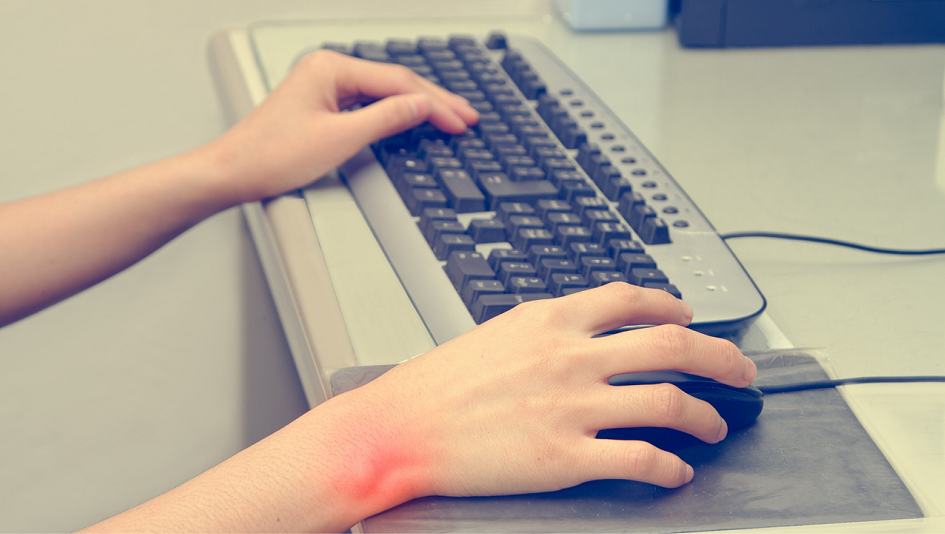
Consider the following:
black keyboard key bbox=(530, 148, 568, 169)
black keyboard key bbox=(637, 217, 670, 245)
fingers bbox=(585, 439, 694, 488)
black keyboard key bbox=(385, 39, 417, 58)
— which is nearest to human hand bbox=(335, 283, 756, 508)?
fingers bbox=(585, 439, 694, 488)

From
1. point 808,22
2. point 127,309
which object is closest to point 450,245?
point 808,22

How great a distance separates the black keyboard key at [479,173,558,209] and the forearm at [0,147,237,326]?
225 millimetres

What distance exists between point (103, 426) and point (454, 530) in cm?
105

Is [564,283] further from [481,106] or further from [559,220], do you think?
[481,106]

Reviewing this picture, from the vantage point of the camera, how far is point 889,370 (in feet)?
1.50

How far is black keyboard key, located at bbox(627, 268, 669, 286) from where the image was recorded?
477mm

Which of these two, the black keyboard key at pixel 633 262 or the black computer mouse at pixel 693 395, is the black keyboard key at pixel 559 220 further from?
the black computer mouse at pixel 693 395

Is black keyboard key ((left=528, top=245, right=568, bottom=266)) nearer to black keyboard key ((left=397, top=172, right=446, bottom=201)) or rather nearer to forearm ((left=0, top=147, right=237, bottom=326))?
black keyboard key ((left=397, top=172, right=446, bottom=201))

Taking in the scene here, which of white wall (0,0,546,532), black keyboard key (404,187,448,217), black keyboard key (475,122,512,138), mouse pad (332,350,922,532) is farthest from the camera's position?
white wall (0,0,546,532)

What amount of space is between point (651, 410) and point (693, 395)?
31mm

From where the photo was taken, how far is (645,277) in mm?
478

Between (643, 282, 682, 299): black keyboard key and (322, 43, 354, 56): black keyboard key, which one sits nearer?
(643, 282, 682, 299): black keyboard key

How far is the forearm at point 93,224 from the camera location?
68cm

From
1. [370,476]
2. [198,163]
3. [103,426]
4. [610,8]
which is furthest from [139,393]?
[370,476]
